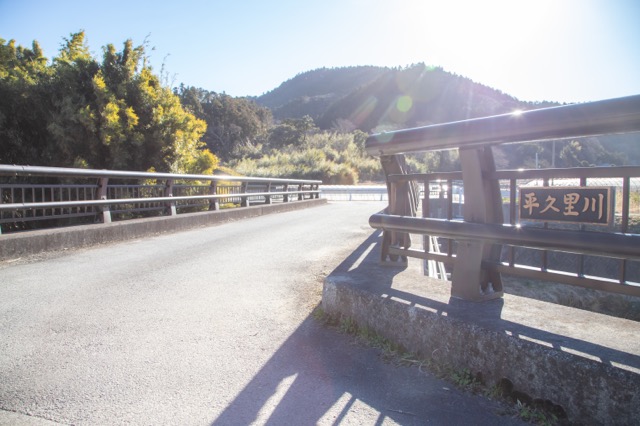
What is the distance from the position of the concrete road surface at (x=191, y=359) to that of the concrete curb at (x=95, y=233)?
2.19 ft

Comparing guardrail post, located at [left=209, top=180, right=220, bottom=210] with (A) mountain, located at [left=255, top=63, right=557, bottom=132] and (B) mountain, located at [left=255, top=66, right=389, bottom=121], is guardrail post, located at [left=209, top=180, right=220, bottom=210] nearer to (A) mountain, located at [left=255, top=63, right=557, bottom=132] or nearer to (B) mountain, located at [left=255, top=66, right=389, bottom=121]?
(A) mountain, located at [left=255, top=63, right=557, bottom=132]

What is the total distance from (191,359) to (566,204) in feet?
7.60

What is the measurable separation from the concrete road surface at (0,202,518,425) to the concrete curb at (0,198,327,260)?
26.3 inches

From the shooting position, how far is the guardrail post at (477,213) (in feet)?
8.75

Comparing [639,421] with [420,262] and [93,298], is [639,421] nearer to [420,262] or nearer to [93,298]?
[420,262]

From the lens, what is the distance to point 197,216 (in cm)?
930

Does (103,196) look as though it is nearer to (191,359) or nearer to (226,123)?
(191,359)

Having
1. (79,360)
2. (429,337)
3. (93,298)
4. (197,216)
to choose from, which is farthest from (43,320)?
(197,216)

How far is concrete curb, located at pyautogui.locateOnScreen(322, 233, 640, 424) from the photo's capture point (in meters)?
1.82

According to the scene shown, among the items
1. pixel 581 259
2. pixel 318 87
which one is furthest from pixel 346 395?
pixel 318 87

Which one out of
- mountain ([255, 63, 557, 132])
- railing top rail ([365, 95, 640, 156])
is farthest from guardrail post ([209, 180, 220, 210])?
mountain ([255, 63, 557, 132])

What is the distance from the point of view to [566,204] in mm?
2189

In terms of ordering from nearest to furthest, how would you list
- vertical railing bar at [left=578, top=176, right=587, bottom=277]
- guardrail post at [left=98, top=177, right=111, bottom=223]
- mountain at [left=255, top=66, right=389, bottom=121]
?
vertical railing bar at [left=578, top=176, right=587, bottom=277]
guardrail post at [left=98, top=177, right=111, bottom=223]
mountain at [left=255, top=66, right=389, bottom=121]

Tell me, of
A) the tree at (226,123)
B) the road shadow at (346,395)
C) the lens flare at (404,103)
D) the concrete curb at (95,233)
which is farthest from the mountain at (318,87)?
the road shadow at (346,395)
